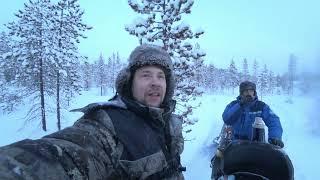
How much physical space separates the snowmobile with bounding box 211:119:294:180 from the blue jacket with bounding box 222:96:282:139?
2.24m

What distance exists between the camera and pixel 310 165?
1098 cm

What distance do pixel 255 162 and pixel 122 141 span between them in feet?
7.75

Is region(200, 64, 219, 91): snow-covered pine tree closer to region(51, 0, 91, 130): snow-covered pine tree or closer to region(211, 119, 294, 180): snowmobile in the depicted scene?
region(51, 0, 91, 130): snow-covered pine tree

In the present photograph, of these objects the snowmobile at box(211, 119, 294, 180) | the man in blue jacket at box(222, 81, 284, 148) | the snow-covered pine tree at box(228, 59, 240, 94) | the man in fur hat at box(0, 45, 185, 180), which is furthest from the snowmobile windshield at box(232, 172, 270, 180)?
the snow-covered pine tree at box(228, 59, 240, 94)

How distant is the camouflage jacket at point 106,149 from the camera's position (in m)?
1.19

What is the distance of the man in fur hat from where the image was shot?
1213 mm

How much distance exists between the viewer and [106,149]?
63.9 inches

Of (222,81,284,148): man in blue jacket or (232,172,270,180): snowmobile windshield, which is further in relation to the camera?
(222,81,284,148): man in blue jacket

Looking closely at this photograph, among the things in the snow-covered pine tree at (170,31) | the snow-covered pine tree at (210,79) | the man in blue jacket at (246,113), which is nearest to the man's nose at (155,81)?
the man in blue jacket at (246,113)

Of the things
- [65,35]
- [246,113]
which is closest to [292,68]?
[65,35]

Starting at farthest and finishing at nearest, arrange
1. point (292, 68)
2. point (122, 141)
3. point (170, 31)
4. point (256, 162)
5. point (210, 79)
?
point (292, 68), point (210, 79), point (170, 31), point (256, 162), point (122, 141)

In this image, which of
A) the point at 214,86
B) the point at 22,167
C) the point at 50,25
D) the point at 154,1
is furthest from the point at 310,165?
the point at 214,86

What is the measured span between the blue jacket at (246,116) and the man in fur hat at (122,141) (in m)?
3.92

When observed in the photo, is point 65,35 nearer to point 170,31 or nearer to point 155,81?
point 170,31
